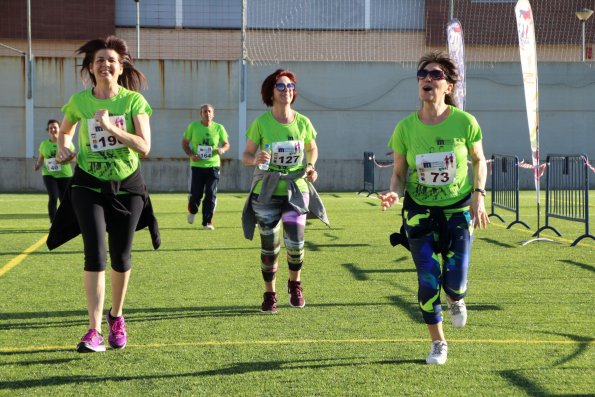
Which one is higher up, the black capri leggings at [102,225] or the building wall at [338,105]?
the building wall at [338,105]

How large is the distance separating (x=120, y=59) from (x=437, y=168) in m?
2.13

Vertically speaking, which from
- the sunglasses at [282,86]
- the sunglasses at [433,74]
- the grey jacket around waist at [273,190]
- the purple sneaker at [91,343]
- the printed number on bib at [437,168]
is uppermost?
the sunglasses at [282,86]

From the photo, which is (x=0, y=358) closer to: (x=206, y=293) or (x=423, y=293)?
(x=423, y=293)

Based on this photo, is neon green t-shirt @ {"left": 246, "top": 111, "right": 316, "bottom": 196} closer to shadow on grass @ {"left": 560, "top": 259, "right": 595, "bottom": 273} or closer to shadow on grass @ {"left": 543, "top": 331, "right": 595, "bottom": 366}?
shadow on grass @ {"left": 543, "top": 331, "right": 595, "bottom": 366}

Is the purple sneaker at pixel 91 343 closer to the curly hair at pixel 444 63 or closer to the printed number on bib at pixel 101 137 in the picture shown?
the printed number on bib at pixel 101 137

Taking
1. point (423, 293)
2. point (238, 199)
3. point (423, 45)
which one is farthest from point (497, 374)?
point (423, 45)

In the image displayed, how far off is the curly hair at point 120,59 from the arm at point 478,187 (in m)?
2.20

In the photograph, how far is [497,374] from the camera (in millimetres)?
5469

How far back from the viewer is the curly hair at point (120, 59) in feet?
20.7

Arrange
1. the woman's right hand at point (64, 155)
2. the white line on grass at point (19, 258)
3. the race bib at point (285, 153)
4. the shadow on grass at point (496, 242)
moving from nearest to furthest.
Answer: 1. the woman's right hand at point (64, 155)
2. the race bib at point (285, 153)
3. the white line on grass at point (19, 258)
4. the shadow on grass at point (496, 242)

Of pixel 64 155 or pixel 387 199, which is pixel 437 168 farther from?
pixel 64 155

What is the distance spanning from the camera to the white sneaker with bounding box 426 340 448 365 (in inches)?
225

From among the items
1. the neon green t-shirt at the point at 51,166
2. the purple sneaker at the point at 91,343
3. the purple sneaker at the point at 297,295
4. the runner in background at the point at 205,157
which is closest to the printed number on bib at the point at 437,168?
the purple sneaker at the point at 91,343

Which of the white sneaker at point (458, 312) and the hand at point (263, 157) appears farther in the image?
the hand at point (263, 157)
